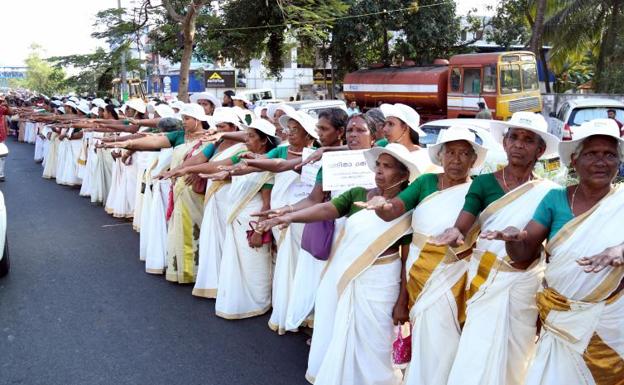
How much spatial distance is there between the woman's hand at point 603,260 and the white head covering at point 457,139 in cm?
94

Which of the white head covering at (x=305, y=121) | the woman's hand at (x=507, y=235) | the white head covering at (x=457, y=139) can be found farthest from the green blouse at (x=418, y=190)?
the white head covering at (x=305, y=121)

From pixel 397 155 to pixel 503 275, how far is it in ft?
2.62

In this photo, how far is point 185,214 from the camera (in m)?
5.64

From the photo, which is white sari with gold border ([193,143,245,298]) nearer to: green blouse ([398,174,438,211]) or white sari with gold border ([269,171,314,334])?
white sari with gold border ([269,171,314,334])

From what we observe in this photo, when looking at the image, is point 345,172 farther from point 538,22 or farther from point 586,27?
point 586,27

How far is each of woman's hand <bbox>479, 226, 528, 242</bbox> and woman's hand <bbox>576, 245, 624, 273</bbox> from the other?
0.93ft

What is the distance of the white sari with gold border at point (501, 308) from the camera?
110 inches

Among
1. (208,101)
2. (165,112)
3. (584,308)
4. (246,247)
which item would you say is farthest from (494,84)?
(584,308)

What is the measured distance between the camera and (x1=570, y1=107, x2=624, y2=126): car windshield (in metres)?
12.3

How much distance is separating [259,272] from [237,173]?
0.99 m

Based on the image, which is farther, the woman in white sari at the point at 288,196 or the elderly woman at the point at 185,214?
the elderly woman at the point at 185,214

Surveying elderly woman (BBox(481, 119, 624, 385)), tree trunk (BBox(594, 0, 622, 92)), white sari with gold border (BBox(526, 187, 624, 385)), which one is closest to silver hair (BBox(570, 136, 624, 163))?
elderly woman (BBox(481, 119, 624, 385))

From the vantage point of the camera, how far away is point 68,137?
37.0 ft

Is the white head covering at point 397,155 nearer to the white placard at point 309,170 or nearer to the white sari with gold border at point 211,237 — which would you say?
the white placard at point 309,170
